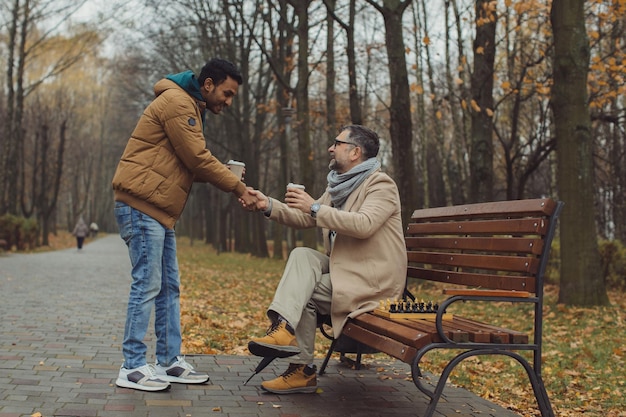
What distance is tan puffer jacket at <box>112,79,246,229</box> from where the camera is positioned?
15.5 feet

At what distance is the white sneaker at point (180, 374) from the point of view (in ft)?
16.3

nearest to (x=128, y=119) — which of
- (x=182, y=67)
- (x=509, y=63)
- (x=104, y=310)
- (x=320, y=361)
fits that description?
(x=182, y=67)

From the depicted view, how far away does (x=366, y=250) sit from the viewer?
185 inches

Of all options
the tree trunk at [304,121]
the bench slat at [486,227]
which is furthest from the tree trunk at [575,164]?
the tree trunk at [304,121]

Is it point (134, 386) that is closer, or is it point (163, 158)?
point (134, 386)

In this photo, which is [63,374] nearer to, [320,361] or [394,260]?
[320,361]

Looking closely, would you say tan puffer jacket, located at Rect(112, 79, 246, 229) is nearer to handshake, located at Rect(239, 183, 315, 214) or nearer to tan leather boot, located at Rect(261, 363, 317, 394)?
handshake, located at Rect(239, 183, 315, 214)

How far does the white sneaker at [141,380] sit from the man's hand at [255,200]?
4.24 feet

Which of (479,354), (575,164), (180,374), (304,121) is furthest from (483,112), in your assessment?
(479,354)

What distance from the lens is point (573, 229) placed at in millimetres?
10289

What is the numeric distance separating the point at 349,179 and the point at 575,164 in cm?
650

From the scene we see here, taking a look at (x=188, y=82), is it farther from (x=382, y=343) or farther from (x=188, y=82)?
(x=382, y=343)

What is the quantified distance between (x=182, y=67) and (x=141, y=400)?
26.0 m

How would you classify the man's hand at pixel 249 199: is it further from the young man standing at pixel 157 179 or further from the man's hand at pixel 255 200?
the young man standing at pixel 157 179
